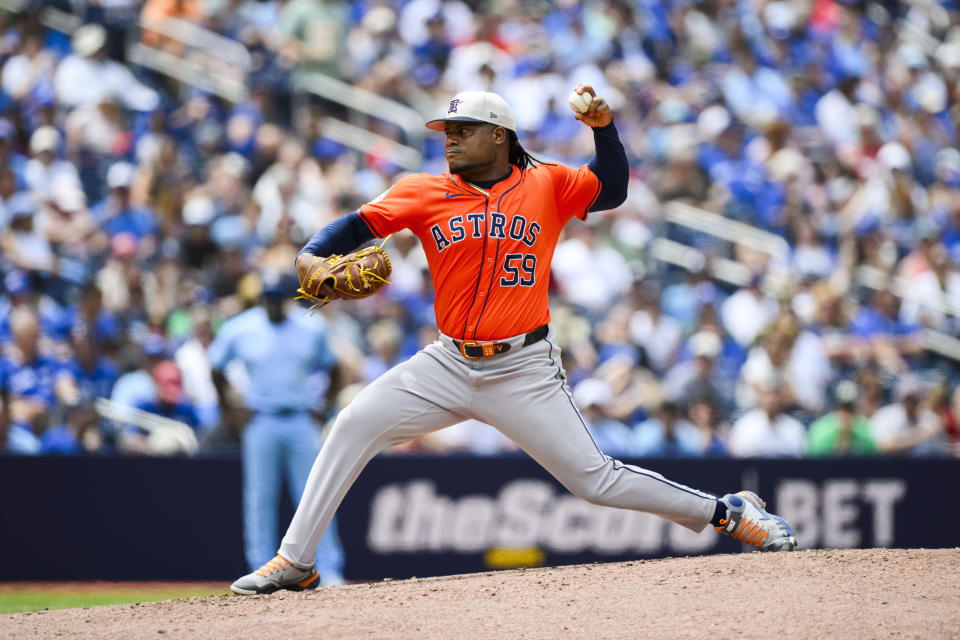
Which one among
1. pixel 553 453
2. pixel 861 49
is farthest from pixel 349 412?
pixel 861 49

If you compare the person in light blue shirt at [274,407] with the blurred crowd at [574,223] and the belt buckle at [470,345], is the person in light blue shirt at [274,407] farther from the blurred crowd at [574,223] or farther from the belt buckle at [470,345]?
the belt buckle at [470,345]

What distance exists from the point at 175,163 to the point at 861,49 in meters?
8.04

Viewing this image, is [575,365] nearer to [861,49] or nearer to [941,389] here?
[941,389]

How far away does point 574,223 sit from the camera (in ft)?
40.4

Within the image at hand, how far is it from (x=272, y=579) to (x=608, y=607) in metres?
1.45

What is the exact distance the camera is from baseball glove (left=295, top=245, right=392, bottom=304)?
5.20 metres

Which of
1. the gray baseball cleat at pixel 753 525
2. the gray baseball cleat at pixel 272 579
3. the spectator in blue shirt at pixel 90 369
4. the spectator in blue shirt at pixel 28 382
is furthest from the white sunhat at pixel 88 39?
the gray baseball cleat at pixel 753 525

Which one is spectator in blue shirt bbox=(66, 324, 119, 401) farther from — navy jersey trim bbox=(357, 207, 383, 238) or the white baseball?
the white baseball

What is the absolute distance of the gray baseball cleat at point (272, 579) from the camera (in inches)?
222

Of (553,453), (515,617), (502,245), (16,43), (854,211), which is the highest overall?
(16,43)

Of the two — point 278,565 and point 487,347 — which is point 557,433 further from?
point 278,565

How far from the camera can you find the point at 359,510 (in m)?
9.56

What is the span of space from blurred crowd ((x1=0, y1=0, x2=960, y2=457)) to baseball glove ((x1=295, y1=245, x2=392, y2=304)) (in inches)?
156

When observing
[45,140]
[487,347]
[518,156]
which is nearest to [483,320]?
[487,347]
